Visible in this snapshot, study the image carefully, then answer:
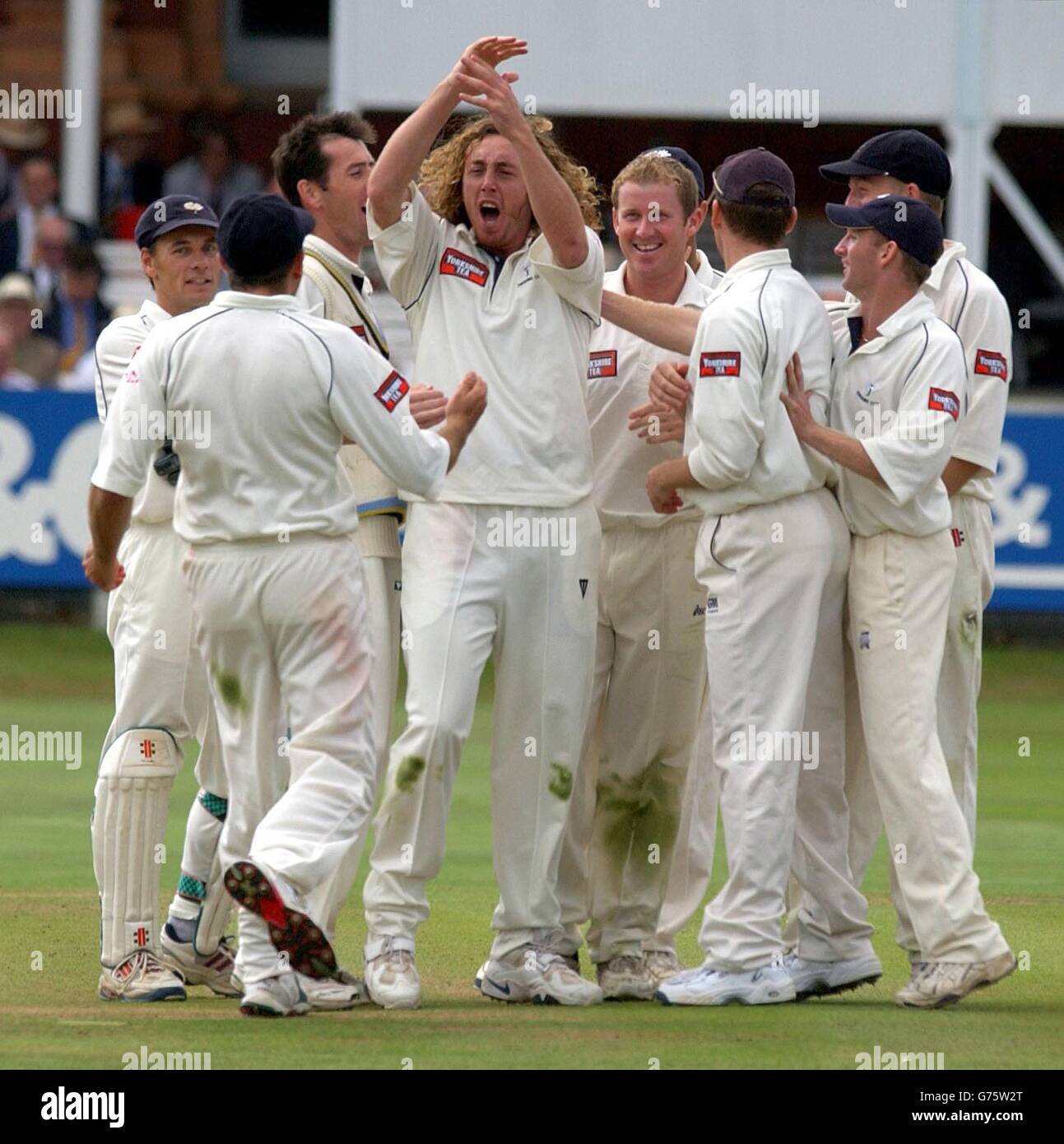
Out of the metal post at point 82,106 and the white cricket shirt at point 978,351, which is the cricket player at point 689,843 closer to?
the white cricket shirt at point 978,351

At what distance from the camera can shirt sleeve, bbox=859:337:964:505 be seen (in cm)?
639

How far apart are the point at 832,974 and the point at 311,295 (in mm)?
2679

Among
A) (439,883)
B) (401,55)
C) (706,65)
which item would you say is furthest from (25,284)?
(439,883)

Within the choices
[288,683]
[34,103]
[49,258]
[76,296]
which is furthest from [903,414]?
[34,103]

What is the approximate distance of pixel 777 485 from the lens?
6.50 m

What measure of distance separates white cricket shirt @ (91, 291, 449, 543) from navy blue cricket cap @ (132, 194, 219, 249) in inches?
29.1

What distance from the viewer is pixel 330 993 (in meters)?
6.36

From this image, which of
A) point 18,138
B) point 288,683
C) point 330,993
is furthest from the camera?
point 18,138

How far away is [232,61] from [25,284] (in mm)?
5927

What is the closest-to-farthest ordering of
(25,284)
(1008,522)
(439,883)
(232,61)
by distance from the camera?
(439,883)
(1008,522)
(25,284)
(232,61)

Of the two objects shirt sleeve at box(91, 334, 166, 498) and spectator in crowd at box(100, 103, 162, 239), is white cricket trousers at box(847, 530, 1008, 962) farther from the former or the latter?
spectator in crowd at box(100, 103, 162, 239)

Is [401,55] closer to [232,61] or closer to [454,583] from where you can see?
[232,61]

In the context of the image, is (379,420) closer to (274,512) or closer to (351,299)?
(274,512)

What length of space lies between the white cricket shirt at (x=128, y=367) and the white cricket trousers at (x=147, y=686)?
5 centimetres
